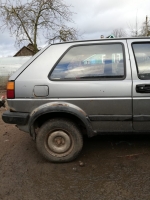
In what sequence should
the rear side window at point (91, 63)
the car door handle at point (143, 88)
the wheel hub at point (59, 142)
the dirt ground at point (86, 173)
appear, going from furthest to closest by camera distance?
1. the wheel hub at point (59, 142)
2. the rear side window at point (91, 63)
3. the car door handle at point (143, 88)
4. the dirt ground at point (86, 173)

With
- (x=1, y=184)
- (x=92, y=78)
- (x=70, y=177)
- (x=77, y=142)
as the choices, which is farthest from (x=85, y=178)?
(x=92, y=78)

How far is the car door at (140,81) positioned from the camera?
275 cm

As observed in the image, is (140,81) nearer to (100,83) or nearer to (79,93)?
(100,83)

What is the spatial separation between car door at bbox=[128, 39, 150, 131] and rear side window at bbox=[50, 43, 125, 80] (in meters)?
0.18

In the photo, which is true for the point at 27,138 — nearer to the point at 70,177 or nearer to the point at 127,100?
the point at 70,177

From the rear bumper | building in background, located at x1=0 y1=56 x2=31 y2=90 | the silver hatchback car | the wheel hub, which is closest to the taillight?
the silver hatchback car

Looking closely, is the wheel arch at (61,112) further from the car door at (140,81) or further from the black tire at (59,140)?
the car door at (140,81)

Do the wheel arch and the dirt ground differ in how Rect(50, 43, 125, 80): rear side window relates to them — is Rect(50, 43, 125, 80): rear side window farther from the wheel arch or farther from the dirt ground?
the dirt ground

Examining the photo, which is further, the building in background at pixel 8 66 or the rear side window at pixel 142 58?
the building in background at pixel 8 66

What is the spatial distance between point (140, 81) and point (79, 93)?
860mm

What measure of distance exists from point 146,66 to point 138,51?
0.83ft

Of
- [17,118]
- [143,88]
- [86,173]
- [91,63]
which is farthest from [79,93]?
[86,173]

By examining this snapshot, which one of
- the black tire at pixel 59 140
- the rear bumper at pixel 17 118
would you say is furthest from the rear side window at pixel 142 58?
the rear bumper at pixel 17 118

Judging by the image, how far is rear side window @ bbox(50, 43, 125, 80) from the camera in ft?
9.33
